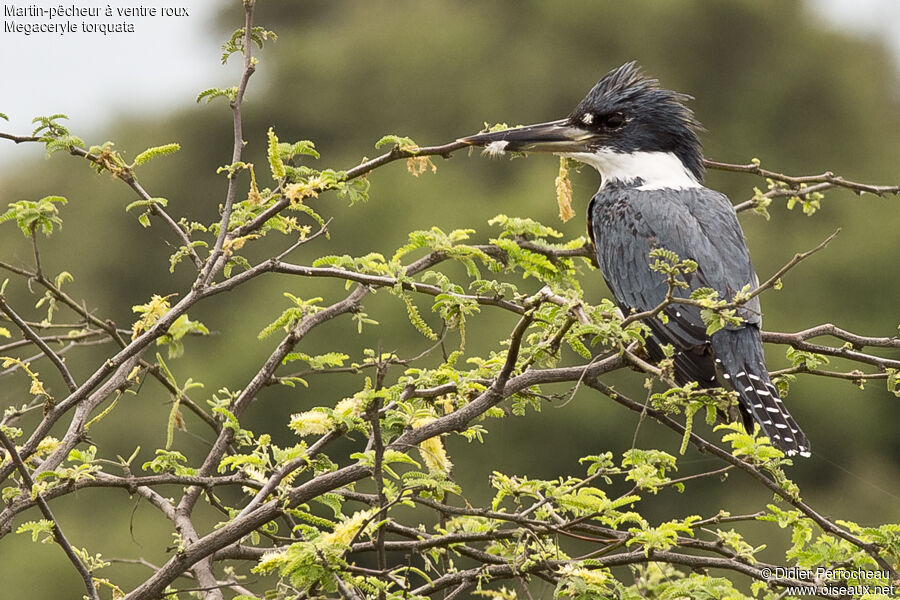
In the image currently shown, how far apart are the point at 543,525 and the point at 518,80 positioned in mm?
15712

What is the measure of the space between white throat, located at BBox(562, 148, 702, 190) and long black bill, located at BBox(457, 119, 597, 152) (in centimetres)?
4

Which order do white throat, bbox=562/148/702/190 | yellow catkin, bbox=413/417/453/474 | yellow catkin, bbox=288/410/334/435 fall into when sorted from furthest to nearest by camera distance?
white throat, bbox=562/148/702/190 → yellow catkin, bbox=413/417/453/474 → yellow catkin, bbox=288/410/334/435

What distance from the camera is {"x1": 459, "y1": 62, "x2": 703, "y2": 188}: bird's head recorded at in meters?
4.06

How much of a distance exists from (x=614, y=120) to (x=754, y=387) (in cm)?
134

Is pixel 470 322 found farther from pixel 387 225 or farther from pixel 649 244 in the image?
pixel 649 244

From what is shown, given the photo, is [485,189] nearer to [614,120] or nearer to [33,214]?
[614,120]

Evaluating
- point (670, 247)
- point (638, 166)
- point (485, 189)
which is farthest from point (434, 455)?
point (485, 189)

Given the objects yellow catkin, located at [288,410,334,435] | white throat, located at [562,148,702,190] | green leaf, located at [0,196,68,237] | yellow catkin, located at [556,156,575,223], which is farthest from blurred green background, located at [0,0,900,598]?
yellow catkin, located at [288,410,334,435]

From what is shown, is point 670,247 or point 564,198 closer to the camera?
point 564,198

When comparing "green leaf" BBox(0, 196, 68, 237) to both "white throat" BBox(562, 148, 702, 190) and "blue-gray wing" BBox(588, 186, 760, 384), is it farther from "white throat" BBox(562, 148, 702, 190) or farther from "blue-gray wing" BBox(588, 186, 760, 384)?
"white throat" BBox(562, 148, 702, 190)

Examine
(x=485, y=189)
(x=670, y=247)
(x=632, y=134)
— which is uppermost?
(x=485, y=189)

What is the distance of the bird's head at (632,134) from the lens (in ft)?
13.3

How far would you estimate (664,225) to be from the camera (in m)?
3.65

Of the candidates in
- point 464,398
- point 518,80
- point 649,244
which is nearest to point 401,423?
point 464,398
